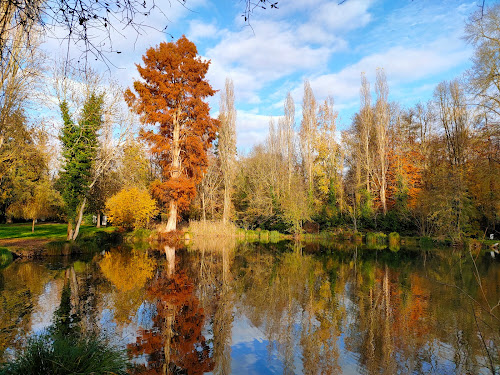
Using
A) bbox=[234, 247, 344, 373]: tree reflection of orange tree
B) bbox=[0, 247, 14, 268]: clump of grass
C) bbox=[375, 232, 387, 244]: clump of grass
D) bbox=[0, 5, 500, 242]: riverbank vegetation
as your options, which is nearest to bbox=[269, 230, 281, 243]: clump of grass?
bbox=[0, 5, 500, 242]: riverbank vegetation

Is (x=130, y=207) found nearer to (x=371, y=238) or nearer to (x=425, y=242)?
(x=371, y=238)

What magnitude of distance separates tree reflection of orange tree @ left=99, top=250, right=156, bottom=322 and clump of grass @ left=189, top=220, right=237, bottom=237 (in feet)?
26.9

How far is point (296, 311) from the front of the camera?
6676 millimetres

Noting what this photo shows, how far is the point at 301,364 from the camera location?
4430 mm

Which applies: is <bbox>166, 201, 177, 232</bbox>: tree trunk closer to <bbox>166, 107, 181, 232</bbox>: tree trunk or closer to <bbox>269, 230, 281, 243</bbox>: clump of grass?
<bbox>166, 107, 181, 232</bbox>: tree trunk

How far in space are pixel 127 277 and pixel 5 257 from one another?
19.5 feet

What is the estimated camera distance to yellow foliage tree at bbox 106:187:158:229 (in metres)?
21.5

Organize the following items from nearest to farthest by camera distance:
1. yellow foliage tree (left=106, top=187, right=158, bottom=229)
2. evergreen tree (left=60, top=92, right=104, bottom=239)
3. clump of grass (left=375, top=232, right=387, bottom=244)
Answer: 1. evergreen tree (left=60, top=92, right=104, bottom=239)
2. yellow foliage tree (left=106, top=187, right=158, bottom=229)
3. clump of grass (left=375, top=232, right=387, bottom=244)

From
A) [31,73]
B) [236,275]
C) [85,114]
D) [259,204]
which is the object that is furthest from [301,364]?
[259,204]

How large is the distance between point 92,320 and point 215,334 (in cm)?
224

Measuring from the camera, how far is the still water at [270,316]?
4473 mm

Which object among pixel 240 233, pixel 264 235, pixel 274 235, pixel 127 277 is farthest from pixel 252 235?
pixel 127 277

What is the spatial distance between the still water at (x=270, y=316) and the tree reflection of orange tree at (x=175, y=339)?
17 millimetres

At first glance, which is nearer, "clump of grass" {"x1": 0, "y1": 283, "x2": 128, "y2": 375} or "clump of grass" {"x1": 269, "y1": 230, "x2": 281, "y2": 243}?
"clump of grass" {"x1": 0, "y1": 283, "x2": 128, "y2": 375}
